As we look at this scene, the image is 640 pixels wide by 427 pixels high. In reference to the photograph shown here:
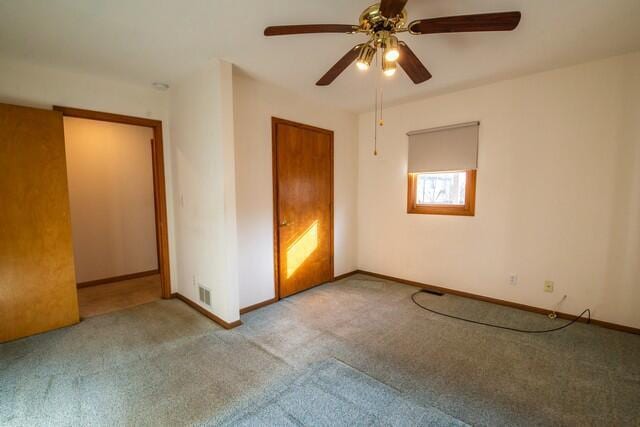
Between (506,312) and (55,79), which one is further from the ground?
(55,79)

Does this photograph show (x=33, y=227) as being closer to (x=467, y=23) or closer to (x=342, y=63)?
(x=342, y=63)

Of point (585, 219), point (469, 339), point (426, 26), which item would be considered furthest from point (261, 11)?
point (585, 219)

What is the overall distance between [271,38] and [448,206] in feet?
9.01

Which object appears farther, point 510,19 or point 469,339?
point 469,339

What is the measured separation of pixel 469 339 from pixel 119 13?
3.64 m

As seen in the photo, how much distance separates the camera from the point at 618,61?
2.46m

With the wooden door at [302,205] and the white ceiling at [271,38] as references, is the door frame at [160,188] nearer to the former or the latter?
the white ceiling at [271,38]

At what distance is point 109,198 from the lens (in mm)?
4039

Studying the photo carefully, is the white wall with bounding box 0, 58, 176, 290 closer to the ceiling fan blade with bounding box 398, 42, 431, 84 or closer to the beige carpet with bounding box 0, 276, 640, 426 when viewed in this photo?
the beige carpet with bounding box 0, 276, 640, 426

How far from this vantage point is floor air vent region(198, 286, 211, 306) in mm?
2899

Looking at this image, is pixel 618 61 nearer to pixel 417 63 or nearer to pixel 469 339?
pixel 417 63

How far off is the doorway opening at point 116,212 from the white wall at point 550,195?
140 inches

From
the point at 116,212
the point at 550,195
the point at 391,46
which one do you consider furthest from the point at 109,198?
the point at 550,195

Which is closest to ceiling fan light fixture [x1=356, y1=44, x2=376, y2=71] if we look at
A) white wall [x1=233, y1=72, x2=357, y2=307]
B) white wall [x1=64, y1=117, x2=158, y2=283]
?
white wall [x1=233, y1=72, x2=357, y2=307]
